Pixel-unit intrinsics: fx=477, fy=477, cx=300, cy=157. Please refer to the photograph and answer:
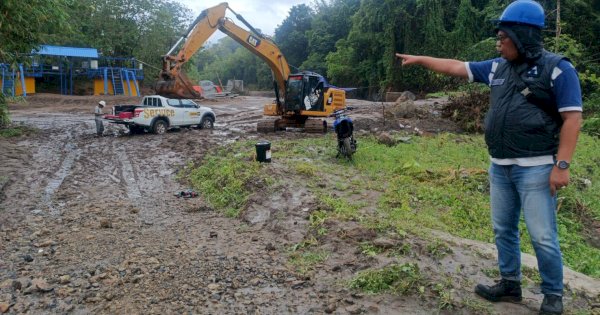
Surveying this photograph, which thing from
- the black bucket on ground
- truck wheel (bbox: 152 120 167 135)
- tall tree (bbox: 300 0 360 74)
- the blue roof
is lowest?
truck wheel (bbox: 152 120 167 135)

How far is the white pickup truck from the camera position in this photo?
1717 centimetres

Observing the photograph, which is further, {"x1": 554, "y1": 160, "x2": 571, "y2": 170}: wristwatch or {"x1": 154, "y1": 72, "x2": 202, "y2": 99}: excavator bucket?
{"x1": 154, "y1": 72, "x2": 202, "y2": 99}: excavator bucket

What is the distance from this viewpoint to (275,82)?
18.2 m

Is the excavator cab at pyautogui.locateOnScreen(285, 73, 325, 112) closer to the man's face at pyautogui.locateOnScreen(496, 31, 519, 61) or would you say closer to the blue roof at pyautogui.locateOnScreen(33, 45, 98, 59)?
the man's face at pyautogui.locateOnScreen(496, 31, 519, 61)

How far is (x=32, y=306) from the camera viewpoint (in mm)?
4309

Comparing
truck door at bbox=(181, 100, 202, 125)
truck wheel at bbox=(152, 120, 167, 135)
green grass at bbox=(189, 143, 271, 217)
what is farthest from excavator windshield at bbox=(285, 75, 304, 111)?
green grass at bbox=(189, 143, 271, 217)

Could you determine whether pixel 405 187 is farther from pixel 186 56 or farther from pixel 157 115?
pixel 157 115

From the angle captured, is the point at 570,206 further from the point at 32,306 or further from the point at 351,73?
the point at 351,73

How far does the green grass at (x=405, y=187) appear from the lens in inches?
247

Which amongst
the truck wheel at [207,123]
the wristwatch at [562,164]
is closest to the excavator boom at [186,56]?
the truck wheel at [207,123]

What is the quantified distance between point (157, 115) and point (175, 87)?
1.93 metres

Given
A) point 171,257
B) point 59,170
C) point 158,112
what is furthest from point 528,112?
point 158,112

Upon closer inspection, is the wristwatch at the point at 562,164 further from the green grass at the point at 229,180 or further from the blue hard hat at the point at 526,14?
the green grass at the point at 229,180

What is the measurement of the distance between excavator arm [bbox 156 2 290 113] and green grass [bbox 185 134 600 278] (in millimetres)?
4405
